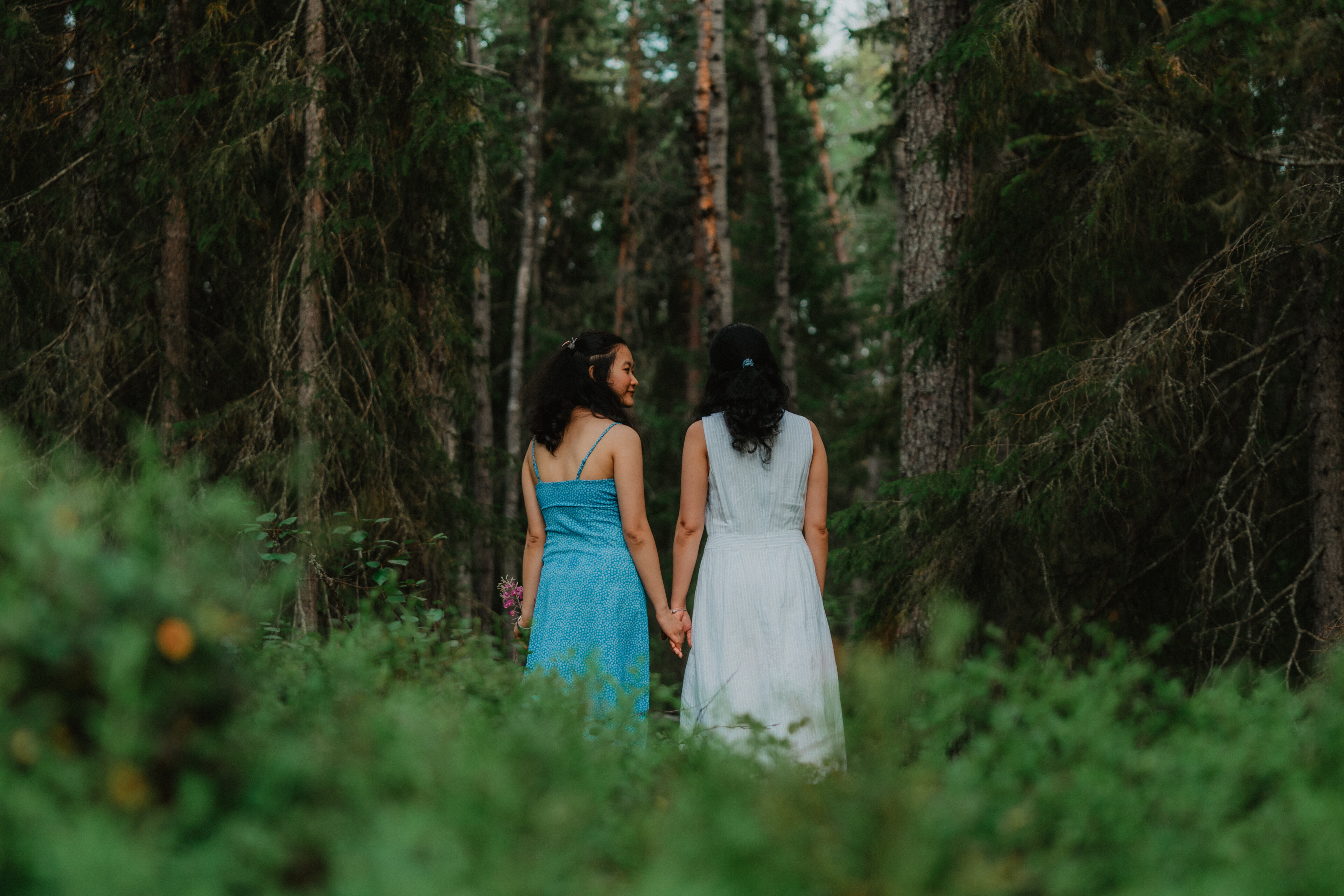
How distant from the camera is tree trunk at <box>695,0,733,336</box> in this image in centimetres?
1288

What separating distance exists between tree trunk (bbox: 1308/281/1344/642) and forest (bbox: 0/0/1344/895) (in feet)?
0.07

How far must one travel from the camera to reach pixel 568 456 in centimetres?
481

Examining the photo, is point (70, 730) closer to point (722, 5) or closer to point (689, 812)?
point (689, 812)

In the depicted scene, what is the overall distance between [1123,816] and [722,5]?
13.6 metres

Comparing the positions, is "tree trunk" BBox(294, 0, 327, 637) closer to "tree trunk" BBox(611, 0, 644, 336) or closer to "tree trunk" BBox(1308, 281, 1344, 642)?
"tree trunk" BBox(1308, 281, 1344, 642)

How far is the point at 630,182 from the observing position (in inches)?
805

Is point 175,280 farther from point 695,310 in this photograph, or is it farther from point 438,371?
point 695,310

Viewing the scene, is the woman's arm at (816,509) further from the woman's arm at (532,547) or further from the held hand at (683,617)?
the woman's arm at (532,547)

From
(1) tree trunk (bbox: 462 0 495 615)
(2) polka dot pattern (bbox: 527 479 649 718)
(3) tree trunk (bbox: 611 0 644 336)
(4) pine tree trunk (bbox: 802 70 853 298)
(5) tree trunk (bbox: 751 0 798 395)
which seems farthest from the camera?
(4) pine tree trunk (bbox: 802 70 853 298)

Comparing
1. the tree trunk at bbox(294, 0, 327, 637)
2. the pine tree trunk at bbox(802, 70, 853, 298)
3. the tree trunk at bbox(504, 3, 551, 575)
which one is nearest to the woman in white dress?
the tree trunk at bbox(294, 0, 327, 637)

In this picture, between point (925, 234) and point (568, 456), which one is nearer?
point (568, 456)

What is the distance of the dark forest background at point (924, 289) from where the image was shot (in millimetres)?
5336

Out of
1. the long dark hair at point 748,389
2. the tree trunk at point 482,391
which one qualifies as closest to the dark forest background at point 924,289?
the long dark hair at point 748,389

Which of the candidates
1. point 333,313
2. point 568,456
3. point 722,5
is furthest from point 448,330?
point 722,5
